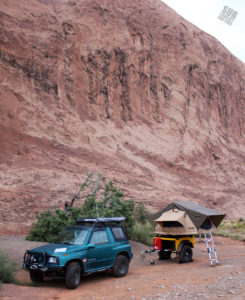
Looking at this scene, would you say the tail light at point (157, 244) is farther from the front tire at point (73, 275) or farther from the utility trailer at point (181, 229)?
the front tire at point (73, 275)

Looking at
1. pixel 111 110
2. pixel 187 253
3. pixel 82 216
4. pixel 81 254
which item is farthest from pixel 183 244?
pixel 111 110

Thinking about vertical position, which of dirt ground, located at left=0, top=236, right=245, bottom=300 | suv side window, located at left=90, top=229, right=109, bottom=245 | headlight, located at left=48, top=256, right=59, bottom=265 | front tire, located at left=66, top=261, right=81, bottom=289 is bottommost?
dirt ground, located at left=0, top=236, right=245, bottom=300

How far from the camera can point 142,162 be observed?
25.9 m

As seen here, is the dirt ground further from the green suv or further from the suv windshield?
the suv windshield

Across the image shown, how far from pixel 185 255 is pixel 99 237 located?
3.98 m

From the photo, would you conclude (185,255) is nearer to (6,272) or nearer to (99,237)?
(99,237)

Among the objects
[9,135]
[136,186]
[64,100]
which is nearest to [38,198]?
[9,135]

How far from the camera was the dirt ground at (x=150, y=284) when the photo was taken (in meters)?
6.71

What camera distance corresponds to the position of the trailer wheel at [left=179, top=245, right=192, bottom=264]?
429 inches

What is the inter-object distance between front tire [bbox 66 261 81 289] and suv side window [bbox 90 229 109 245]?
798mm

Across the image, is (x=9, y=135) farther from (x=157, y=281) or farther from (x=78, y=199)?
(x=157, y=281)

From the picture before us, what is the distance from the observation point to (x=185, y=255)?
1106cm

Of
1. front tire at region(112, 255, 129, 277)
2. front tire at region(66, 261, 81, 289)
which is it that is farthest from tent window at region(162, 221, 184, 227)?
front tire at region(66, 261, 81, 289)

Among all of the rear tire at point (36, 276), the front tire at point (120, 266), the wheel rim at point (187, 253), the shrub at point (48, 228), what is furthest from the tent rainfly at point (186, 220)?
the rear tire at point (36, 276)
